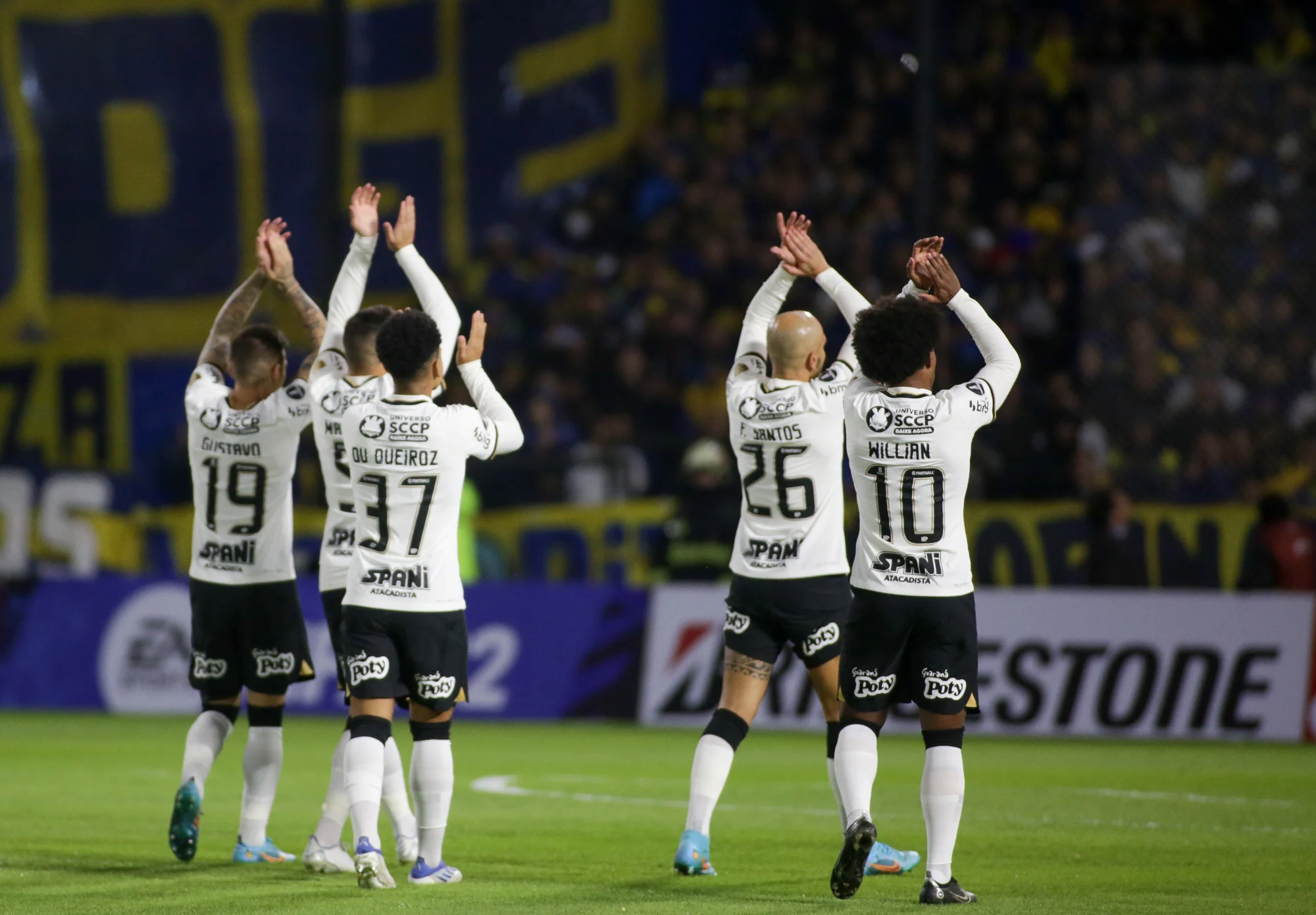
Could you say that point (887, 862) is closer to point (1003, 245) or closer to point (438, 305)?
point (438, 305)

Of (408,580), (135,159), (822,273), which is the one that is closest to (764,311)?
(822,273)

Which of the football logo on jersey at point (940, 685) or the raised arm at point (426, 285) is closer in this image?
the football logo on jersey at point (940, 685)

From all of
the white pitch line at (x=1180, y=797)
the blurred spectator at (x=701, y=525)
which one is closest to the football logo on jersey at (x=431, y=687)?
the white pitch line at (x=1180, y=797)

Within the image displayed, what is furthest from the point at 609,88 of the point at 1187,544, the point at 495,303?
the point at 1187,544

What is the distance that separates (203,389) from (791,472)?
8.47 feet

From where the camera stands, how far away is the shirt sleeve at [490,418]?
786 cm

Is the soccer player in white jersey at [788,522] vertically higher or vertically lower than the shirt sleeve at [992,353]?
lower

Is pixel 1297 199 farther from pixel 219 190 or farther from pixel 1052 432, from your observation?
pixel 219 190

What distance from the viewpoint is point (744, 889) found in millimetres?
7754

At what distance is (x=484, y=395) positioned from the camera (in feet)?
26.0

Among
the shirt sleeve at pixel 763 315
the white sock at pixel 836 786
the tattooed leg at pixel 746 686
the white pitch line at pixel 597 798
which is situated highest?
the shirt sleeve at pixel 763 315

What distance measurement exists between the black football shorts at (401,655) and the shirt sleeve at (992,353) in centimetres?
226

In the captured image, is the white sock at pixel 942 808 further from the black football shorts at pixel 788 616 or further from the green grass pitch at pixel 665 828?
the black football shorts at pixel 788 616

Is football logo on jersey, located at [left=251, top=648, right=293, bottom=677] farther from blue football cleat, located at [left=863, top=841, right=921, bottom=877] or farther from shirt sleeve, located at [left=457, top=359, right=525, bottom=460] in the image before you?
blue football cleat, located at [left=863, top=841, right=921, bottom=877]
